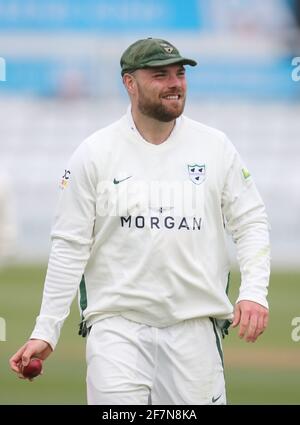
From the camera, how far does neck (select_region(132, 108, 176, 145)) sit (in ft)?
21.4

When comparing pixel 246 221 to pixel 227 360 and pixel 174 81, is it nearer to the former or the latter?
pixel 174 81

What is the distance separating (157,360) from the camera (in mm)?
Answer: 6379

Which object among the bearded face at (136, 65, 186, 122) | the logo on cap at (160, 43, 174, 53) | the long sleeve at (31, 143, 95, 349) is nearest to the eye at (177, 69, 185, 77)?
the bearded face at (136, 65, 186, 122)

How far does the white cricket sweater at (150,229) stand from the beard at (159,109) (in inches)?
5.7

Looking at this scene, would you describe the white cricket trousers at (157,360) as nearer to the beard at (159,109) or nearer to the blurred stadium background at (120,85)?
the beard at (159,109)

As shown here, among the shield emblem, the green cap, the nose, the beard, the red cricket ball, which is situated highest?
the green cap

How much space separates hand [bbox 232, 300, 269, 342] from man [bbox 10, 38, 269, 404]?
0.48ft

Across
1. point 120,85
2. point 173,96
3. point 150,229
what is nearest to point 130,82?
point 173,96

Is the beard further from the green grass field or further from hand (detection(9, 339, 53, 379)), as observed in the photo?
the green grass field

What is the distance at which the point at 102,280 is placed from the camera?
649cm

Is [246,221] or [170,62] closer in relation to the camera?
[170,62]

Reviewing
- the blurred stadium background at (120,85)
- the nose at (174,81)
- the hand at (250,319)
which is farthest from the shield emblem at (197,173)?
the blurred stadium background at (120,85)

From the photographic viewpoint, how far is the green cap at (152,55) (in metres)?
6.32

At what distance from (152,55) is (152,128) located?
37 centimetres
